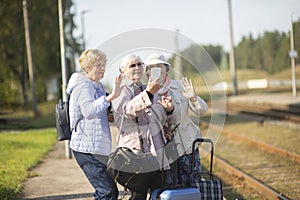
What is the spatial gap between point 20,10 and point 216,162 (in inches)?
1169

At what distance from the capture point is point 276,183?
9.21 m

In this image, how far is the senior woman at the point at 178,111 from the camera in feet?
15.8

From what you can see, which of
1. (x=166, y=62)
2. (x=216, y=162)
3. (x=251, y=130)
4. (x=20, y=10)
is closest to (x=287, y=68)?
(x=20, y=10)

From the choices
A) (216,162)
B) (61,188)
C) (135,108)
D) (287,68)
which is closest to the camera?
(135,108)

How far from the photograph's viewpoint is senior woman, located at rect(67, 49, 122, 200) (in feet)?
16.1

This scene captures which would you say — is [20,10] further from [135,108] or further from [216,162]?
[135,108]

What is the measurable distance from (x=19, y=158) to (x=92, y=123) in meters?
8.13

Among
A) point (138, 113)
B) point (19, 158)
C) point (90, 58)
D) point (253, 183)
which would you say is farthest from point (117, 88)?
point (19, 158)

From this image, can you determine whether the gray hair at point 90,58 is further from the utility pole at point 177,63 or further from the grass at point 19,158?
the grass at point 19,158

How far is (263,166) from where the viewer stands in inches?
437

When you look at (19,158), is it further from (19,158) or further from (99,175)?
(99,175)

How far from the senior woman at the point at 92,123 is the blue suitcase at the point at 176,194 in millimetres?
471

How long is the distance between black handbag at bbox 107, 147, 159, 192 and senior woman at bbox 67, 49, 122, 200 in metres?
0.22

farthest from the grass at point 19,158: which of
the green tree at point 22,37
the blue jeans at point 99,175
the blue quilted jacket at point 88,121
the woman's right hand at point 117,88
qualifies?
the green tree at point 22,37
